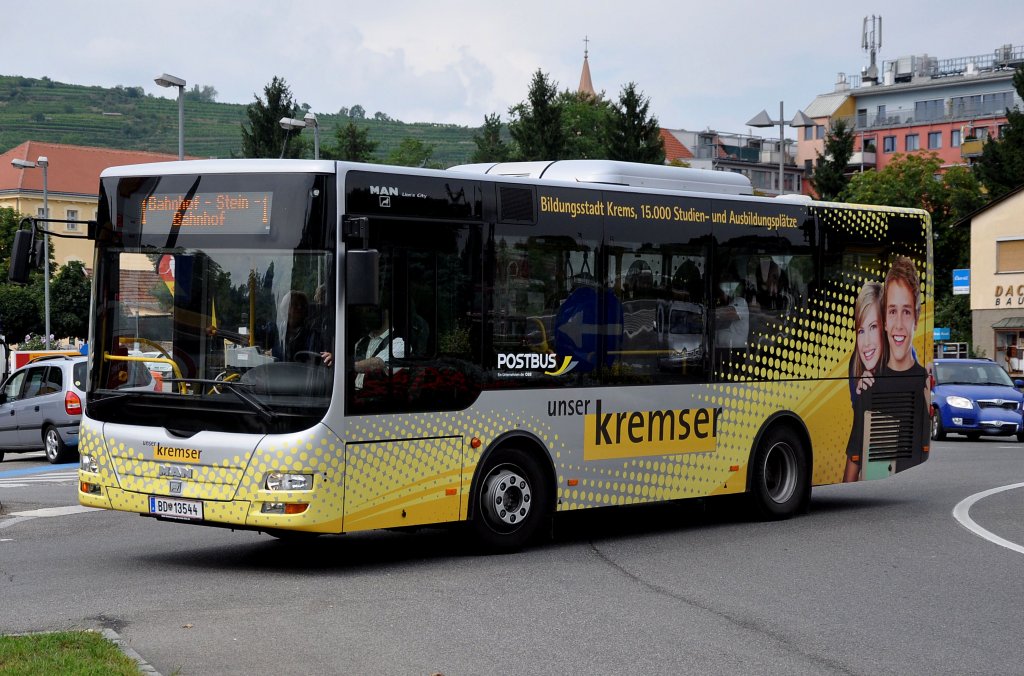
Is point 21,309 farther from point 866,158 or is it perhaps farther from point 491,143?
point 866,158

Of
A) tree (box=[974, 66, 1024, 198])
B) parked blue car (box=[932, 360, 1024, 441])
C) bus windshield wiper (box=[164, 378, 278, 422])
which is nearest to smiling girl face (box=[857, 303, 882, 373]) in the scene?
bus windshield wiper (box=[164, 378, 278, 422])

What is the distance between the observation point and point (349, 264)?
10547 millimetres

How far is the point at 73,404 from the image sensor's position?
25.6 m

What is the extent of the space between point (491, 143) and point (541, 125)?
21504 mm

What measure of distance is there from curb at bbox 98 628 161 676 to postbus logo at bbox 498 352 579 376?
174 inches

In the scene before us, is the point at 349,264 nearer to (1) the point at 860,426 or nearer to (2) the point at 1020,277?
(1) the point at 860,426

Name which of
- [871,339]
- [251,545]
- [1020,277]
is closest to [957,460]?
[871,339]

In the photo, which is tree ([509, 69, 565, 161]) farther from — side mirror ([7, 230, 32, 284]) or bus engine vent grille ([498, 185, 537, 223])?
side mirror ([7, 230, 32, 284])

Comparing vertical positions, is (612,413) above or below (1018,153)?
below

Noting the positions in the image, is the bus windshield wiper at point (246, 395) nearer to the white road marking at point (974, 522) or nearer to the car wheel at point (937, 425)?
the white road marking at point (974, 522)

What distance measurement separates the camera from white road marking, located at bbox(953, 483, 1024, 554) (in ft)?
43.3

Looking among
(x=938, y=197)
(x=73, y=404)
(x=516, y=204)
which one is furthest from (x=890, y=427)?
(x=938, y=197)

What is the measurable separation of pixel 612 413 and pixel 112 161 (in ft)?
433

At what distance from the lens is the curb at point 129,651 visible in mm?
7293
